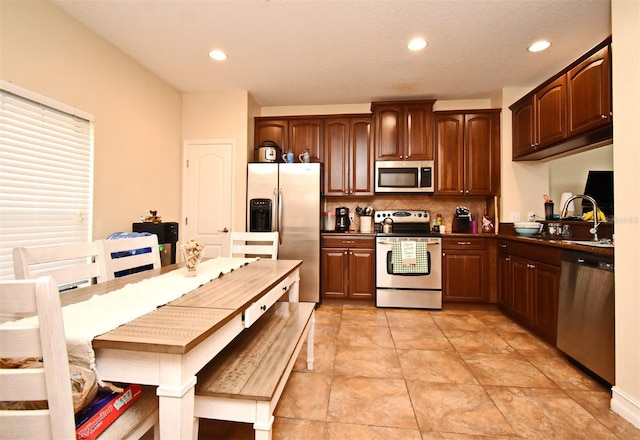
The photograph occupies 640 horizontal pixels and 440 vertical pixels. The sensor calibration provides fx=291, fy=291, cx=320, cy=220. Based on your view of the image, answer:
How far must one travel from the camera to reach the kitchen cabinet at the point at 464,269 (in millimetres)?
3494

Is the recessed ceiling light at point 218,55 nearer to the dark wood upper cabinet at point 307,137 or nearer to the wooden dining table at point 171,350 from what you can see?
the dark wood upper cabinet at point 307,137

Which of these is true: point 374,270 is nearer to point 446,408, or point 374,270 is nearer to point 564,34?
point 446,408

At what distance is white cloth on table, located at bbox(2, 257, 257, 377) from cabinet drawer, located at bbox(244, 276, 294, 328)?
32 cm

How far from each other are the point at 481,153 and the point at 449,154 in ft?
1.27

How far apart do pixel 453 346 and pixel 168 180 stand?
11.5ft

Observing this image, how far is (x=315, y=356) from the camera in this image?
7.50 feet

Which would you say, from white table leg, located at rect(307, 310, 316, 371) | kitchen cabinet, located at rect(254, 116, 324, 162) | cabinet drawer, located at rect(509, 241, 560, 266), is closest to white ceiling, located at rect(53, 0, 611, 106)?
kitchen cabinet, located at rect(254, 116, 324, 162)

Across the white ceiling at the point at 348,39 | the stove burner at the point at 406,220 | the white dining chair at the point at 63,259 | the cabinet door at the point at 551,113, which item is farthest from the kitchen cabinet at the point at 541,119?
the white dining chair at the point at 63,259

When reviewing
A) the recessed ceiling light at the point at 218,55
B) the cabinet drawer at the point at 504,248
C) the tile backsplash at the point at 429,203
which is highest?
the recessed ceiling light at the point at 218,55

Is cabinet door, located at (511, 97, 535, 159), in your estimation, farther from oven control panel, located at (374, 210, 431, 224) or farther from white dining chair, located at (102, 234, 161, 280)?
white dining chair, located at (102, 234, 161, 280)

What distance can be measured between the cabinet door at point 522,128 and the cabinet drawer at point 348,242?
198 cm

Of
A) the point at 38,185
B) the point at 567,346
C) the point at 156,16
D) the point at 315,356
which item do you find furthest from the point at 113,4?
the point at 567,346

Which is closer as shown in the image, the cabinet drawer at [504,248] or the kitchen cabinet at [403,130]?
the cabinet drawer at [504,248]

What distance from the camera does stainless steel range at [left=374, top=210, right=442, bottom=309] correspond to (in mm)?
3438
